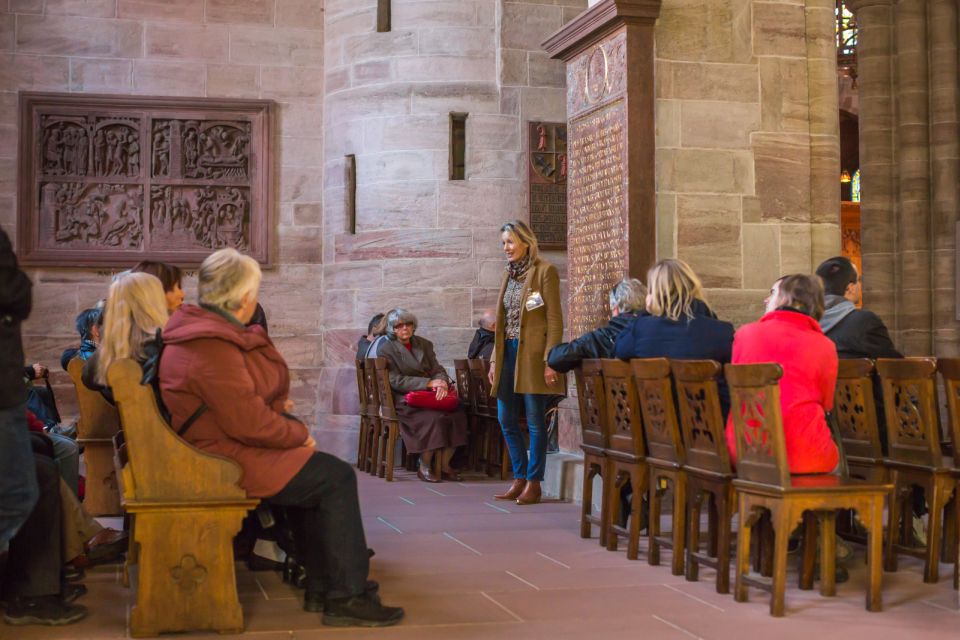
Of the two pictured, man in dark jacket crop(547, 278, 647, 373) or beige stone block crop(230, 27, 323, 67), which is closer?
man in dark jacket crop(547, 278, 647, 373)

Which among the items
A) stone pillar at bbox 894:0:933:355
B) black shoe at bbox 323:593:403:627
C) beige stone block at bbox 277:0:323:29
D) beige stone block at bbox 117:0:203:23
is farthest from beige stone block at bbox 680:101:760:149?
stone pillar at bbox 894:0:933:355

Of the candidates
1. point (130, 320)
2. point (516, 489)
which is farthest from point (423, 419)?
point (130, 320)

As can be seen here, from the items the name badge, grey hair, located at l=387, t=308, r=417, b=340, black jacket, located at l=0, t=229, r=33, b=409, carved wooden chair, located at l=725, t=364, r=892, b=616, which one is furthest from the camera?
grey hair, located at l=387, t=308, r=417, b=340

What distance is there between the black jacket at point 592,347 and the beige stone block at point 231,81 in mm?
6551

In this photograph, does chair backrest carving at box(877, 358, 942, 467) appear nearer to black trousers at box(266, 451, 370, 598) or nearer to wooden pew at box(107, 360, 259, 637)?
black trousers at box(266, 451, 370, 598)

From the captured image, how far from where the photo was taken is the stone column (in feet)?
47.6

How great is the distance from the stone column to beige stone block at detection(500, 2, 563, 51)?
486cm

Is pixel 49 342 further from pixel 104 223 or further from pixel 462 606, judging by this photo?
pixel 462 606

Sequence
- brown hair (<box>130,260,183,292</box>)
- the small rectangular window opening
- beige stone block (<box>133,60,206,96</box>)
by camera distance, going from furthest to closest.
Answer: beige stone block (<box>133,60,206,96</box>)
the small rectangular window opening
brown hair (<box>130,260,183,292</box>)

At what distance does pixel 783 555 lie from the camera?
4477 mm

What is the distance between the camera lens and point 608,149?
7.73 meters

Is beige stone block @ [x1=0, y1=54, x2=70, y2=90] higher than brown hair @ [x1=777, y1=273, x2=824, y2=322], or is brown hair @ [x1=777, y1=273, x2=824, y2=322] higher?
beige stone block @ [x1=0, y1=54, x2=70, y2=90]

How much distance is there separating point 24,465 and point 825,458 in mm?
2888

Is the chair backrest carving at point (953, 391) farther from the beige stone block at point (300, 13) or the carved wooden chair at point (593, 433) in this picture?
the beige stone block at point (300, 13)
